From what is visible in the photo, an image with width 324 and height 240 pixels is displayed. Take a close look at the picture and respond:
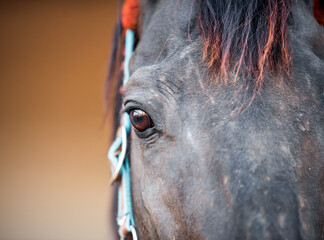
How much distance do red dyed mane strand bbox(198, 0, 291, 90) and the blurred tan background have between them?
9.56ft

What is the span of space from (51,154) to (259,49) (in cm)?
324

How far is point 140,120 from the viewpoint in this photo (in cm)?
95

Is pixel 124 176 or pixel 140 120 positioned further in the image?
pixel 124 176

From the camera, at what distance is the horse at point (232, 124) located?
0.74 m

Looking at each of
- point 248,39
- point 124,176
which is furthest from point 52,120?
point 248,39

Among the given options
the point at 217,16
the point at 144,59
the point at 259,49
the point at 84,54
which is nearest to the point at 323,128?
the point at 259,49

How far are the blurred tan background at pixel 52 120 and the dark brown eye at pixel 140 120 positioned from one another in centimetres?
283

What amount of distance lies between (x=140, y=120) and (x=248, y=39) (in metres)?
0.32

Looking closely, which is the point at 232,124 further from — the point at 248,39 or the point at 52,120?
the point at 52,120

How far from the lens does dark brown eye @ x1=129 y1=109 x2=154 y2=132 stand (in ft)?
3.05

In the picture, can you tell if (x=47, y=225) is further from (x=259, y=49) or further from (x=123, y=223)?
(x=259, y=49)

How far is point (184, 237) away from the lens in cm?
83

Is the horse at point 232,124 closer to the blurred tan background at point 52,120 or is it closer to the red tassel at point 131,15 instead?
the red tassel at point 131,15

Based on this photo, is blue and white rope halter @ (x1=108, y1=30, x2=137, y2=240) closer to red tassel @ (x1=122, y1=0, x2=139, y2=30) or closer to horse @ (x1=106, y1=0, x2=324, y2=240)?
horse @ (x1=106, y1=0, x2=324, y2=240)
